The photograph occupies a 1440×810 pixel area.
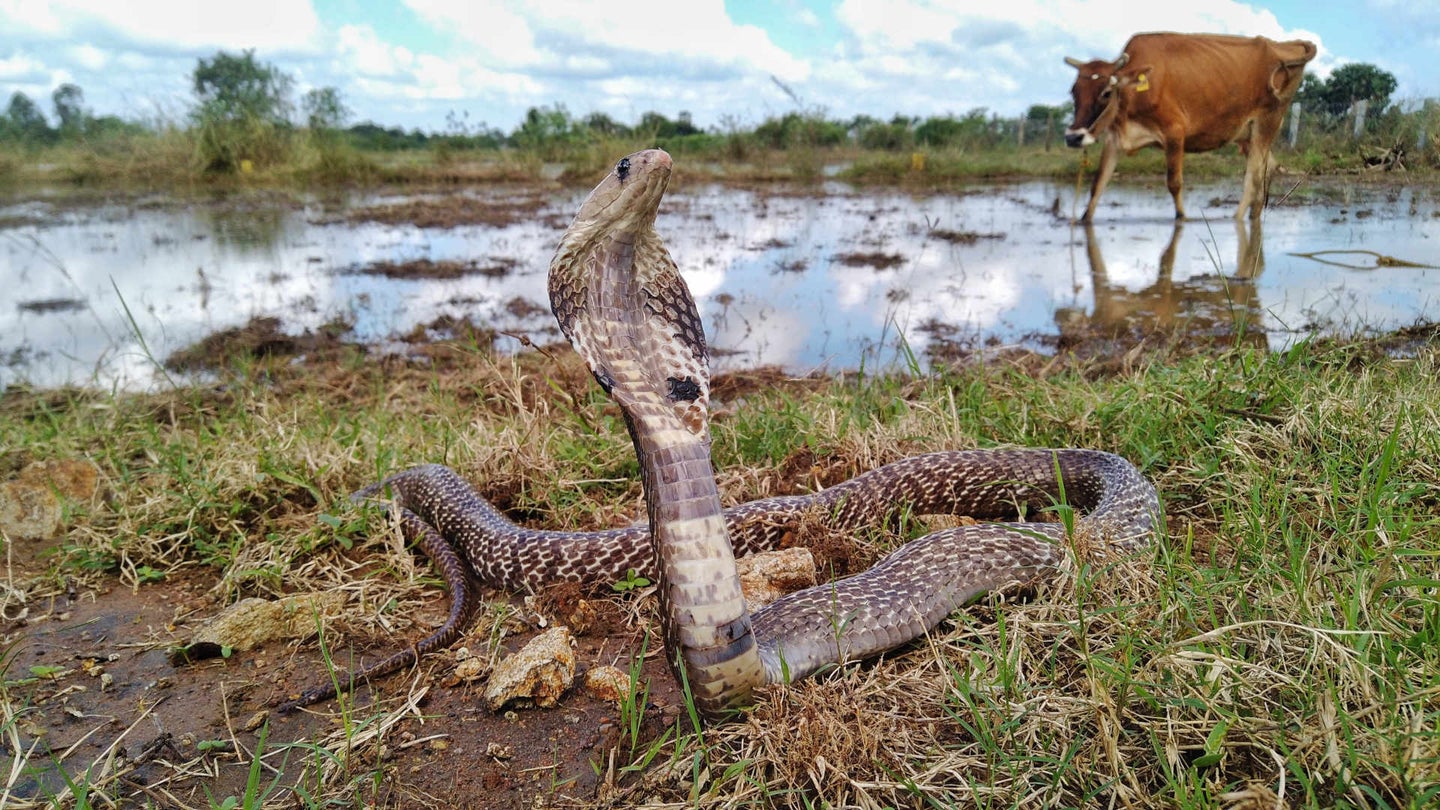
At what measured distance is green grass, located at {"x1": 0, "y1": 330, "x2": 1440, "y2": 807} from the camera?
72.5 inches

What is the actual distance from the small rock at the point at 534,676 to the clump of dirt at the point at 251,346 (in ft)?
17.7

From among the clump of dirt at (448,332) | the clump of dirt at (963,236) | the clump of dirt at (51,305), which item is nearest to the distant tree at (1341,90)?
the clump of dirt at (963,236)

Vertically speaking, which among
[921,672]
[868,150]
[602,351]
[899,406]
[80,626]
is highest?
[868,150]

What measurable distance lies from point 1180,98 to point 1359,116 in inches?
144

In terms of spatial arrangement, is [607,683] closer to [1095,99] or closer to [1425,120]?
[1425,120]

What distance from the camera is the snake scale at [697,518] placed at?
1.99 meters

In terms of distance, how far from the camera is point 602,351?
2.04m

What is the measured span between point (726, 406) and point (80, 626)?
Answer: 354 centimetres

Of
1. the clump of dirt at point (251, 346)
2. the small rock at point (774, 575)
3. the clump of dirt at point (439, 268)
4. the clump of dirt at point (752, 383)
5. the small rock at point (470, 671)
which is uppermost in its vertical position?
the clump of dirt at point (439, 268)

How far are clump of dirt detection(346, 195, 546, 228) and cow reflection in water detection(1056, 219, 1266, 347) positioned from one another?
9809 millimetres

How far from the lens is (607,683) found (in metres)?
2.52

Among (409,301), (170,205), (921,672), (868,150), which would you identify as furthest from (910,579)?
(868,150)

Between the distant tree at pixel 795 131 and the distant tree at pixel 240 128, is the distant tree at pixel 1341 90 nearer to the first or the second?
the distant tree at pixel 795 131

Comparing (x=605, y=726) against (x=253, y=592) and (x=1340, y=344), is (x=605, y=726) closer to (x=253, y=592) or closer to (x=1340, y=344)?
(x=253, y=592)
